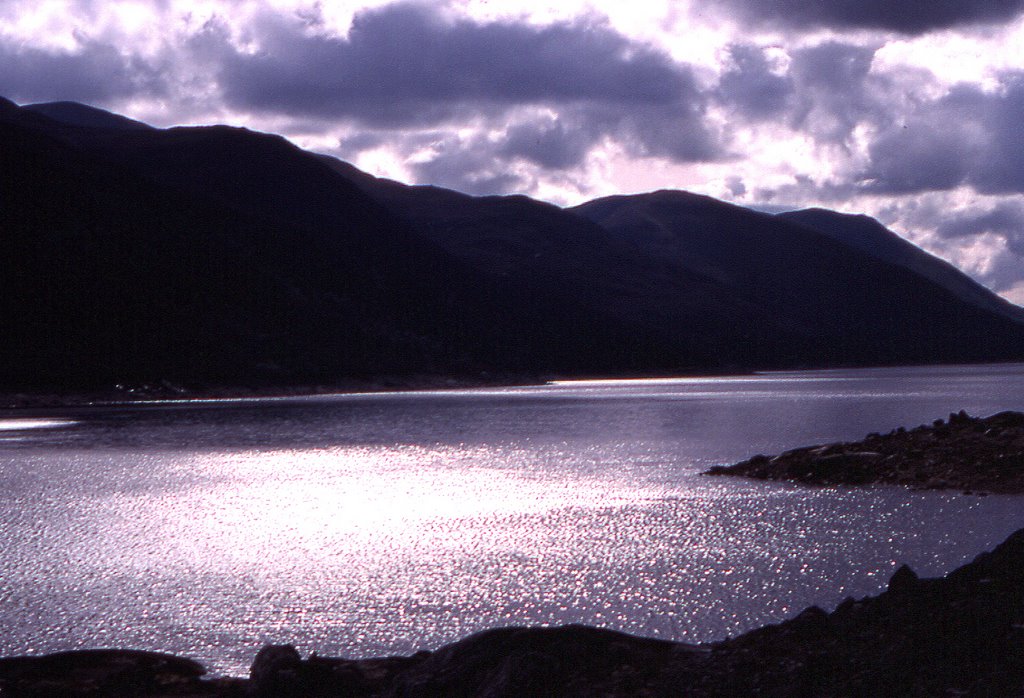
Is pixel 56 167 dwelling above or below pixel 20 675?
above

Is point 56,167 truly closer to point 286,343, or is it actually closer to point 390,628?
point 286,343

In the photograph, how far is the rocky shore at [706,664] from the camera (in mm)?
9719

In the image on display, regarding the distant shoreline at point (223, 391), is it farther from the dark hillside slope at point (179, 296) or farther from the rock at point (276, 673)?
the rock at point (276, 673)

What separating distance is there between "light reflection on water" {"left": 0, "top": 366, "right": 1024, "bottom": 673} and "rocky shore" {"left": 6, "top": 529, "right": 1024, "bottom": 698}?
1.70 m

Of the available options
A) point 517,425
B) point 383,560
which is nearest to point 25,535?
point 383,560

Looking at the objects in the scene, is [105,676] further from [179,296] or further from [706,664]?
[179,296]

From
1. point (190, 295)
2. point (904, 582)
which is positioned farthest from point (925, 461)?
point (190, 295)

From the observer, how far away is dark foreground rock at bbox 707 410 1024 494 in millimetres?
31648

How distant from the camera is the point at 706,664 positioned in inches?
437

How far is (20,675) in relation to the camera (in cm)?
1246

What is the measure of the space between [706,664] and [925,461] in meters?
25.4

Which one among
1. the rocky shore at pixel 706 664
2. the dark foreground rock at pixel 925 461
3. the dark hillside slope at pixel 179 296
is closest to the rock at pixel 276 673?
the rocky shore at pixel 706 664

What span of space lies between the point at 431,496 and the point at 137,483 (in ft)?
36.7

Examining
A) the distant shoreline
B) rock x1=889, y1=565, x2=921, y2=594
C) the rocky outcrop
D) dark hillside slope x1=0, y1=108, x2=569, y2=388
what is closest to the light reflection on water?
the rocky outcrop
